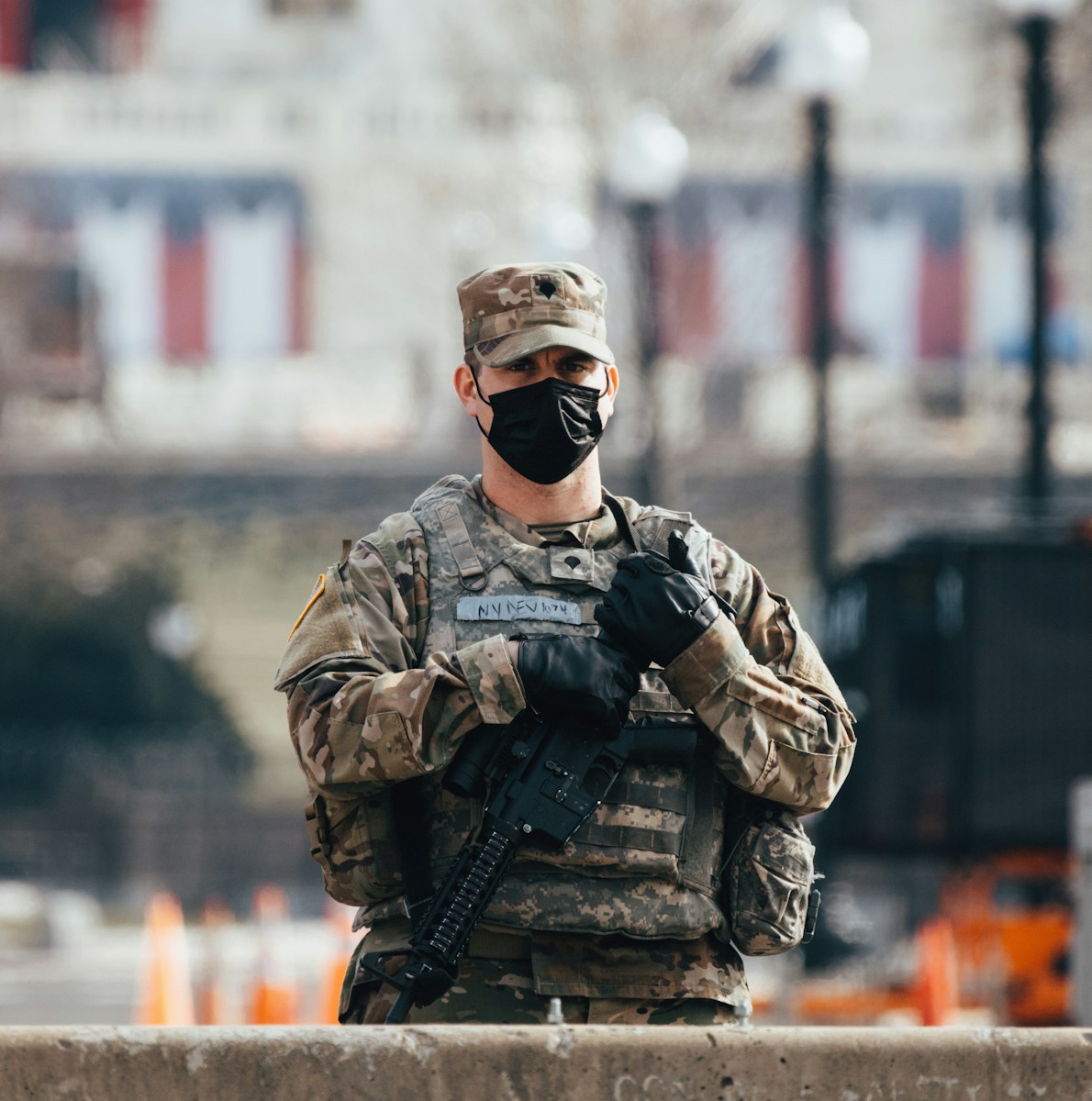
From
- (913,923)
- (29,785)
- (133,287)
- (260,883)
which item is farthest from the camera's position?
(133,287)

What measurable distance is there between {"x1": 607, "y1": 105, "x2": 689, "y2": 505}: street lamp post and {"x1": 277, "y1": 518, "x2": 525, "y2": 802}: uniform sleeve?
14.5 metres

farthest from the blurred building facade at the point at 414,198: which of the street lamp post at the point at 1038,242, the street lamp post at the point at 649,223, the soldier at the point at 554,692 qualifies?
the soldier at the point at 554,692

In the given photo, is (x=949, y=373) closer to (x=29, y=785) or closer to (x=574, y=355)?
(x=29, y=785)

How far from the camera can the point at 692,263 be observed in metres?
48.4

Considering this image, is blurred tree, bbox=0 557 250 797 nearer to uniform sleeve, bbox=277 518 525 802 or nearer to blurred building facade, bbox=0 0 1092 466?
blurred building facade, bbox=0 0 1092 466

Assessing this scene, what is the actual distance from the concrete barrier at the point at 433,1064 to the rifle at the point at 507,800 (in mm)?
345

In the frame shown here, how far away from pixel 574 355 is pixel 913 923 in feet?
59.8

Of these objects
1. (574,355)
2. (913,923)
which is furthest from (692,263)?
(574,355)

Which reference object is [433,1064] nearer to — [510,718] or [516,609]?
[510,718]

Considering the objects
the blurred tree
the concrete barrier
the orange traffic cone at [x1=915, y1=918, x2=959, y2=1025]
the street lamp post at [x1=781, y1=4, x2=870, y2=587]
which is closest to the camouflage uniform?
the concrete barrier

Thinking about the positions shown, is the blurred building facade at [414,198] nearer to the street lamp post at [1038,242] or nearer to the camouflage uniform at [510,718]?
the street lamp post at [1038,242]

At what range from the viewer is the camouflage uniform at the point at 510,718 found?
4270mm

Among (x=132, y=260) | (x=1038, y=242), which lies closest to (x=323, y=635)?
(x=1038, y=242)

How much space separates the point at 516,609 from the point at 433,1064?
0.94 meters
